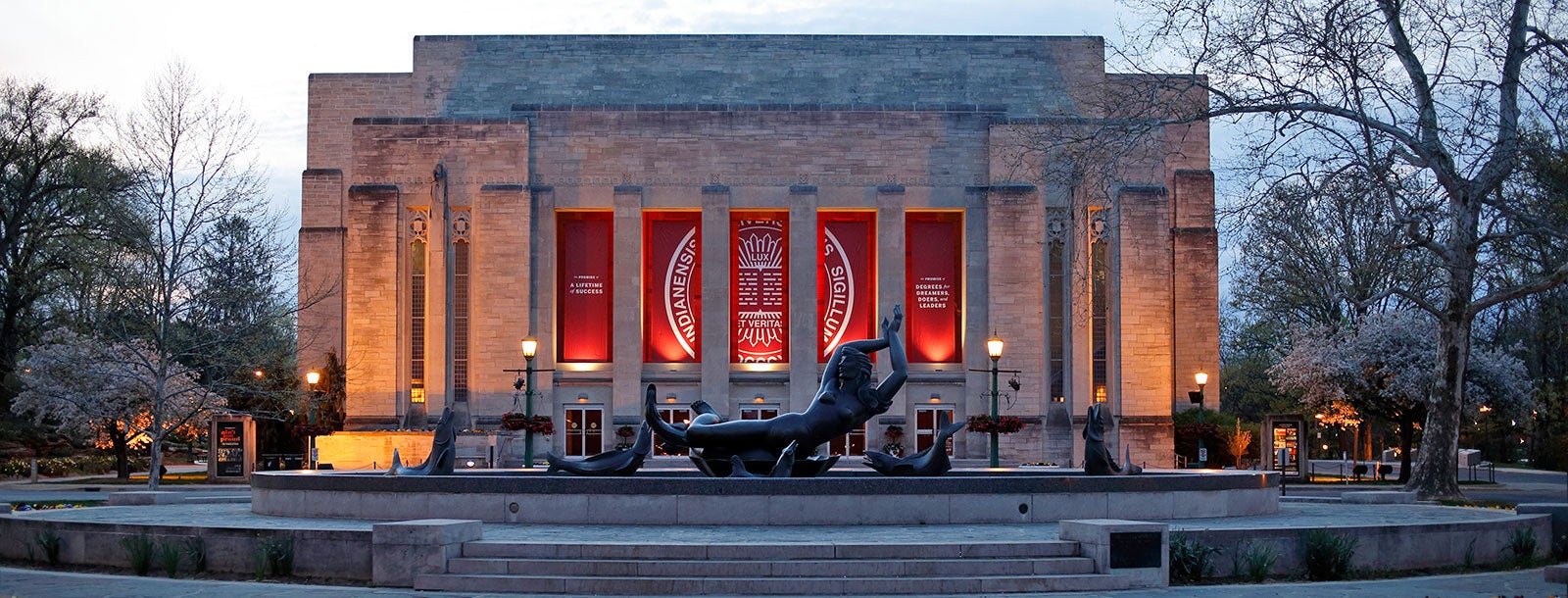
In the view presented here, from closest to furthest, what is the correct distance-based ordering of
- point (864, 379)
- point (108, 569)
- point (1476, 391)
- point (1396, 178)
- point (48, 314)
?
point (108, 569), point (864, 379), point (1396, 178), point (1476, 391), point (48, 314)

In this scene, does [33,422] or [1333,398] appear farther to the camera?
[33,422]

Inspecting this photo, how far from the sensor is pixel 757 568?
1706 centimetres

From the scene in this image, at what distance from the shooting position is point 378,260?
55125 millimetres

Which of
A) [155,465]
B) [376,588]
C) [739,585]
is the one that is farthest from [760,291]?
[739,585]

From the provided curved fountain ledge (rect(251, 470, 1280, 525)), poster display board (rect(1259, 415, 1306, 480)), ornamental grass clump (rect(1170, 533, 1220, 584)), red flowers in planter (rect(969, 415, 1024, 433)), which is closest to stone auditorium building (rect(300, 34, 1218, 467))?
poster display board (rect(1259, 415, 1306, 480))

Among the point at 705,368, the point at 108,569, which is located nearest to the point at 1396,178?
the point at 108,569

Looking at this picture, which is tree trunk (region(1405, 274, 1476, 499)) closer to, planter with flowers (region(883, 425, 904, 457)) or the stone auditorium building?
the stone auditorium building

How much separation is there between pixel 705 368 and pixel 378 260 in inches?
470

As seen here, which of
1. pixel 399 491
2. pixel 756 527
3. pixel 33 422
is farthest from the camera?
pixel 33 422

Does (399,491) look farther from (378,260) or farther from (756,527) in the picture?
(378,260)

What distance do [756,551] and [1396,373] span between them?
125ft

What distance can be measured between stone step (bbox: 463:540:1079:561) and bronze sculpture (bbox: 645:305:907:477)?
213 inches

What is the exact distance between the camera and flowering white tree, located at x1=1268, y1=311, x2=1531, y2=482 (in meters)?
49.8

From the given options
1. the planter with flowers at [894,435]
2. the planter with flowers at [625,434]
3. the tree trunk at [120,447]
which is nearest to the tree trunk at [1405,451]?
the planter with flowers at [894,435]
